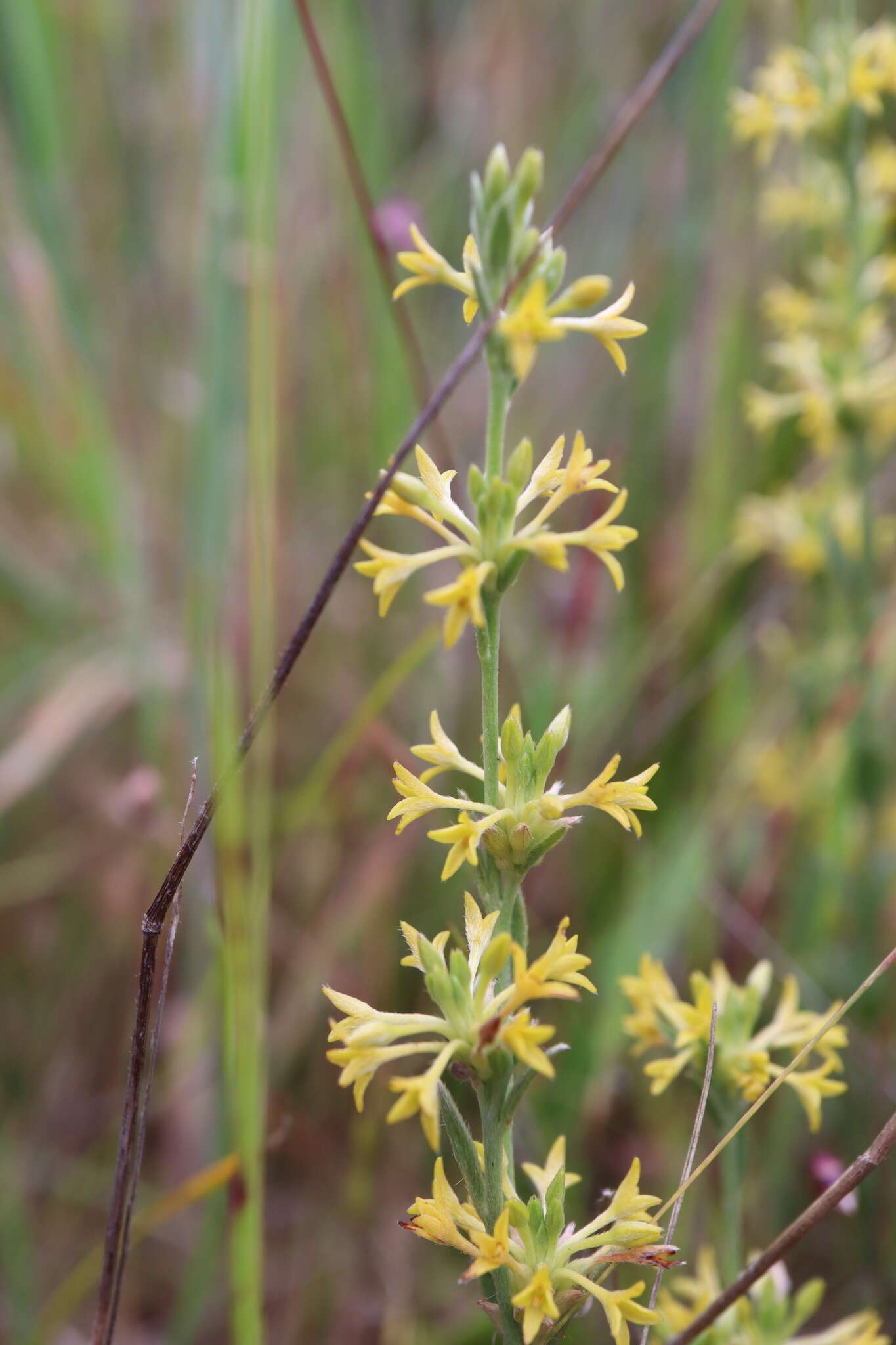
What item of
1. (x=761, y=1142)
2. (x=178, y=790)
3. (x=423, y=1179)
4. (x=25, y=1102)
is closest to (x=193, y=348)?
(x=178, y=790)

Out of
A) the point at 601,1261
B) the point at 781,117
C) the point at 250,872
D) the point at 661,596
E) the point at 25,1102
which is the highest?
the point at 781,117

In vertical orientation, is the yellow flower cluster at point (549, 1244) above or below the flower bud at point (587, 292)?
below

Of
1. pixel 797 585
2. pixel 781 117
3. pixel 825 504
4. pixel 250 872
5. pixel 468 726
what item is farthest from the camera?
pixel 797 585

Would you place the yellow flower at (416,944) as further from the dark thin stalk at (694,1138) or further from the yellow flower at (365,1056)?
the dark thin stalk at (694,1138)

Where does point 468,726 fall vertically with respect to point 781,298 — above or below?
below

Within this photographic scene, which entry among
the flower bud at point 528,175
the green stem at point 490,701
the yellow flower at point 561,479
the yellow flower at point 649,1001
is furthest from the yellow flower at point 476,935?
the flower bud at point 528,175

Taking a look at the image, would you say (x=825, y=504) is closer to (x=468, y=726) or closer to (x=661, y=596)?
(x=661, y=596)

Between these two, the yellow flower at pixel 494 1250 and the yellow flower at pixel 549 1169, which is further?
the yellow flower at pixel 549 1169

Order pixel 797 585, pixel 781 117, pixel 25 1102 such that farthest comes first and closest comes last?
pixel 797 585, pixel 25 1102, pixel 781 117

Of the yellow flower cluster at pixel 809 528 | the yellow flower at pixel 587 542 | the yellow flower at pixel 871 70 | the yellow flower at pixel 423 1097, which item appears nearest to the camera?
the yellow flower at pixel 423 1097
